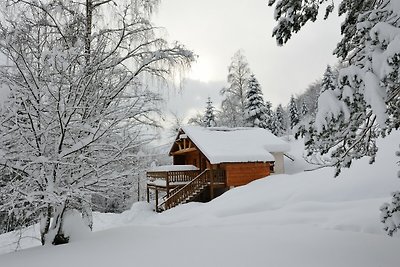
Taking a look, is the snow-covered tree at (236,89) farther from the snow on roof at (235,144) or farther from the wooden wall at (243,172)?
the wooden wall at (243,172)

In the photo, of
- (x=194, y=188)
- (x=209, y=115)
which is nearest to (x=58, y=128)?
(x=194, y=188)

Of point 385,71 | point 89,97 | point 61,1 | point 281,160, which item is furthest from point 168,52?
point 281,160

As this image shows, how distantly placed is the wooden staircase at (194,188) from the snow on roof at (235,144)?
4.23ft

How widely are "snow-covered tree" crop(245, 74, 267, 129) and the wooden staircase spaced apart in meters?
14.4

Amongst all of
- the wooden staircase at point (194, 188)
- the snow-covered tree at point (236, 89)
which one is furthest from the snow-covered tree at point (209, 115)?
the wooden staircase at point (194, 188)

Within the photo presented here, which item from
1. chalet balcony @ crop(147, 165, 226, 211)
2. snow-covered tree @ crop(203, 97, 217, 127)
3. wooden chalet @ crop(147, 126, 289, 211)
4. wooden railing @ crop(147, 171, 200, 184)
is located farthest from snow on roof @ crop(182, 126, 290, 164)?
snow-covered tree @ crop(203, 97, 217, 127)

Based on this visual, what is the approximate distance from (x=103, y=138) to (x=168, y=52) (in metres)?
4.16

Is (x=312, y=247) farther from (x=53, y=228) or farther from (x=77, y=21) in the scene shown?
(x=77, y=21)

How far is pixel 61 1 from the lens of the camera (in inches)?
351

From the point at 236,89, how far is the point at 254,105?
2.58 meters

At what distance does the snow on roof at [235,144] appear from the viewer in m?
20.4

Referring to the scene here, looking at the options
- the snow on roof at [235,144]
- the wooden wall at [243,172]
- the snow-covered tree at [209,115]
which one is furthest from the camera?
the snow-covered tree at [209,115]

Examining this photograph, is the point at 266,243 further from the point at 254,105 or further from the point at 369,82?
the point at 254,105

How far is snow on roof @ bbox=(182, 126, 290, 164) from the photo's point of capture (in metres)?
20.4
